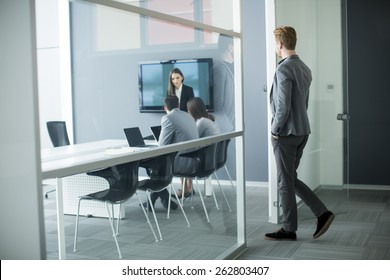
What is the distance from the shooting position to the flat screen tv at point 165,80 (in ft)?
8.64

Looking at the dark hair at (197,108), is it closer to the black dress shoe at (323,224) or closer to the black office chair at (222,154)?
the black office chair at (222,154)

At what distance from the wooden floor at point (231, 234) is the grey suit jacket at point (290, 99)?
55 cm

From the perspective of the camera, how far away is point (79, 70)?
227cm

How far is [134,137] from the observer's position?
2.54 metres

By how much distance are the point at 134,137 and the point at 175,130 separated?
1.47ft

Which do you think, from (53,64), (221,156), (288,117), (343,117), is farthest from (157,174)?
(343,117)

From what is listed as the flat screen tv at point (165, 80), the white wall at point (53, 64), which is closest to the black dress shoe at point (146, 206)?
the flat screen tv at point (165, 80)

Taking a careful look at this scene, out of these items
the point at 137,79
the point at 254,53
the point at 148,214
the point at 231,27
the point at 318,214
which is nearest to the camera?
the point at 137,79

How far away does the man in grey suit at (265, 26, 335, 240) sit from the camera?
3.62 m

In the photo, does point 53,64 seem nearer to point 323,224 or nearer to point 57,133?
point 57,133

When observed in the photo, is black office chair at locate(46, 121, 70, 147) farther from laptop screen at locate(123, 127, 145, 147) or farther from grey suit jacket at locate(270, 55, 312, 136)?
grey suit jacket at locate(270, 55, 312, 136)

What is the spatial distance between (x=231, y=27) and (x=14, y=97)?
1951 mm

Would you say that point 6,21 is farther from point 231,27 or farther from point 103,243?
point 231,27
